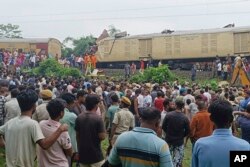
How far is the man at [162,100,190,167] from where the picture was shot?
8180mm

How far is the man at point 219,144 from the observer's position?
13.2ft

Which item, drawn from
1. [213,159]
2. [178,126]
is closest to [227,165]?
[213,159]

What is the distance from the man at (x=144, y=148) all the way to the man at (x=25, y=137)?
799mm

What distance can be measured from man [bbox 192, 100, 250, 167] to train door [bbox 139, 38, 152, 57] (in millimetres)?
29499

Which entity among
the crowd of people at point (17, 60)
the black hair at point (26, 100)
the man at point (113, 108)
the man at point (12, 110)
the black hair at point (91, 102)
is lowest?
the man at point (113, 108)

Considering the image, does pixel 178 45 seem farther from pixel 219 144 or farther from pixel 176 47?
pixel 219 144

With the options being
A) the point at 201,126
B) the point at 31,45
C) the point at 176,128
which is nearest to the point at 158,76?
the point at 201,126

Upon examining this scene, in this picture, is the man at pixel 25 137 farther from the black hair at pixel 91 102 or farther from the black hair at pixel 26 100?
the black hair at pixel 91 102

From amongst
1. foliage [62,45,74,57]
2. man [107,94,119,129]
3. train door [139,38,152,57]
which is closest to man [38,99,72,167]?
man [107,94,119,129]

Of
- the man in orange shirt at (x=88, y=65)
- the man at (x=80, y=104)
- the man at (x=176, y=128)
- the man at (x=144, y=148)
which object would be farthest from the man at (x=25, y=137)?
the man in orange shirt at (x=88, y=65)

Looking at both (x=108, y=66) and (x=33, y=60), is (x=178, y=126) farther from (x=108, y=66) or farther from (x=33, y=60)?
(x=108, y=66)

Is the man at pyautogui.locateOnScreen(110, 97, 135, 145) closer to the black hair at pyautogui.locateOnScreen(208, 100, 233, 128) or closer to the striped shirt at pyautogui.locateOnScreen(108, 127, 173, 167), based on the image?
the striped shirt at pyautogui.locateOnScreen(108, 127, 173, 167)

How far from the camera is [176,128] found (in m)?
8.20

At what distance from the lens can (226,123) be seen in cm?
414
